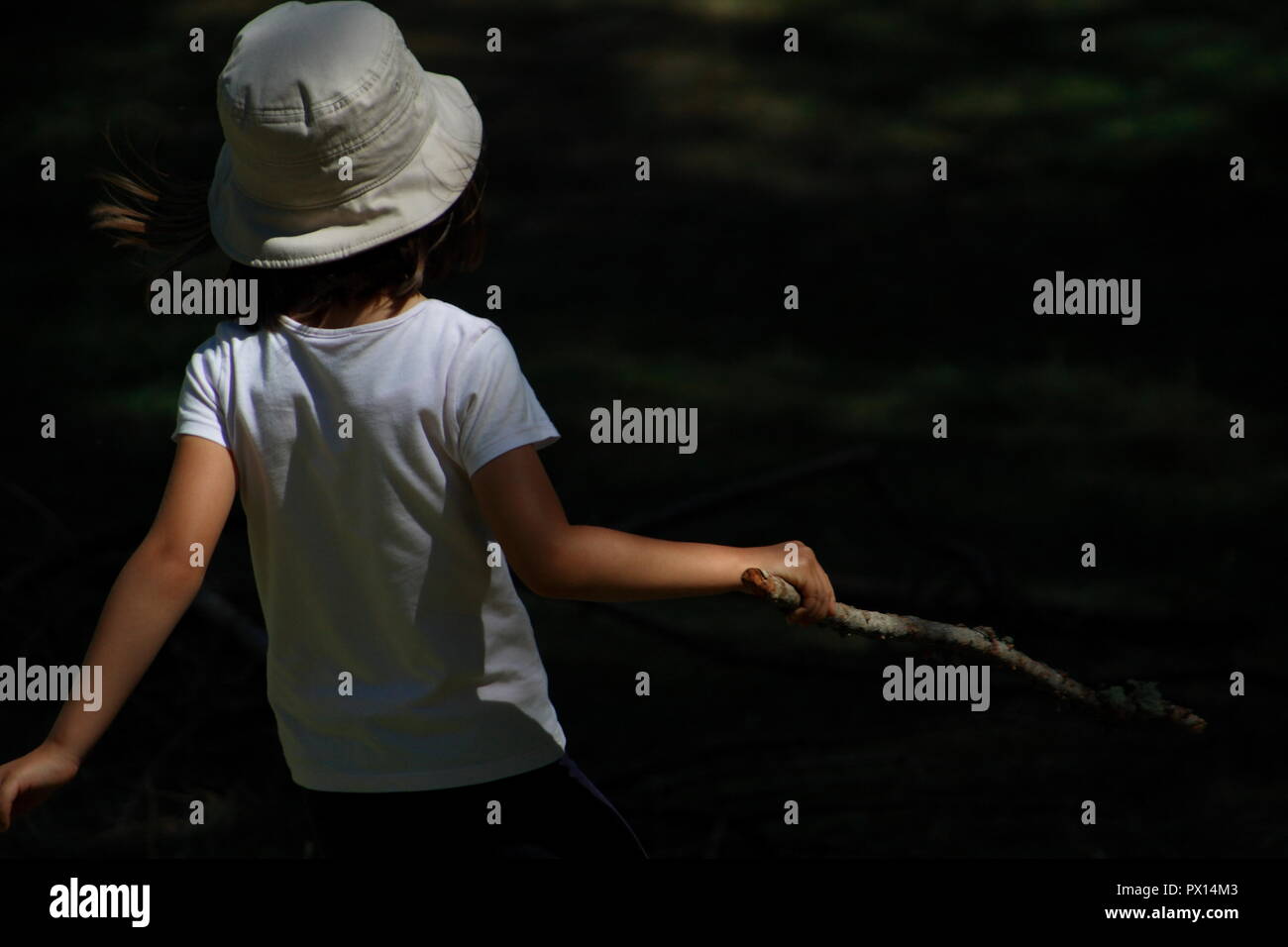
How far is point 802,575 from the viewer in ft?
3.87

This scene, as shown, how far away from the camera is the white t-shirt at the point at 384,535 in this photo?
1146 mm

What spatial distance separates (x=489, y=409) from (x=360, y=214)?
0.19 metres

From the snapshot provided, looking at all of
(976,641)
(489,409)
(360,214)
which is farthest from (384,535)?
(976,641)

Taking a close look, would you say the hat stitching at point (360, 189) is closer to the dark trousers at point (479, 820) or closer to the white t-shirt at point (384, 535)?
the white t-shirt at point (384, 535)

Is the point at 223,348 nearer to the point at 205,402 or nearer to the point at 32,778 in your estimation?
the point at 205,402

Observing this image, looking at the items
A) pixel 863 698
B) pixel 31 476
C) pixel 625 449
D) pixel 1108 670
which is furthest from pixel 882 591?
pixel 31 476

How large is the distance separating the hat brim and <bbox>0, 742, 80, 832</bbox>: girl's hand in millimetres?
413

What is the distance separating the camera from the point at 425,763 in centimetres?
122

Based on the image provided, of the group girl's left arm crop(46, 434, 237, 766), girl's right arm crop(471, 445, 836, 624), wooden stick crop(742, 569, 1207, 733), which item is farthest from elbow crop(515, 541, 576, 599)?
girl's left arm crop(46, 434, 237, 766)

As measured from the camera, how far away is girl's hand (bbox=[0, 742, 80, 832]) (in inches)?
43.6

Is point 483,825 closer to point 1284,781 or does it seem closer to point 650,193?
point 1284,781

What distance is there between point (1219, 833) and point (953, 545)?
671mm

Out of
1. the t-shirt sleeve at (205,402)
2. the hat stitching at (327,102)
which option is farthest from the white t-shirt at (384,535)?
the hat stitching at (327,102)

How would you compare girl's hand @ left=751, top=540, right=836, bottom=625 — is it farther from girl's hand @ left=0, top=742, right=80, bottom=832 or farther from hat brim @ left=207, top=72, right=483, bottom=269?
girl's hand @ left=0, top=742, right=80, bottom=832
